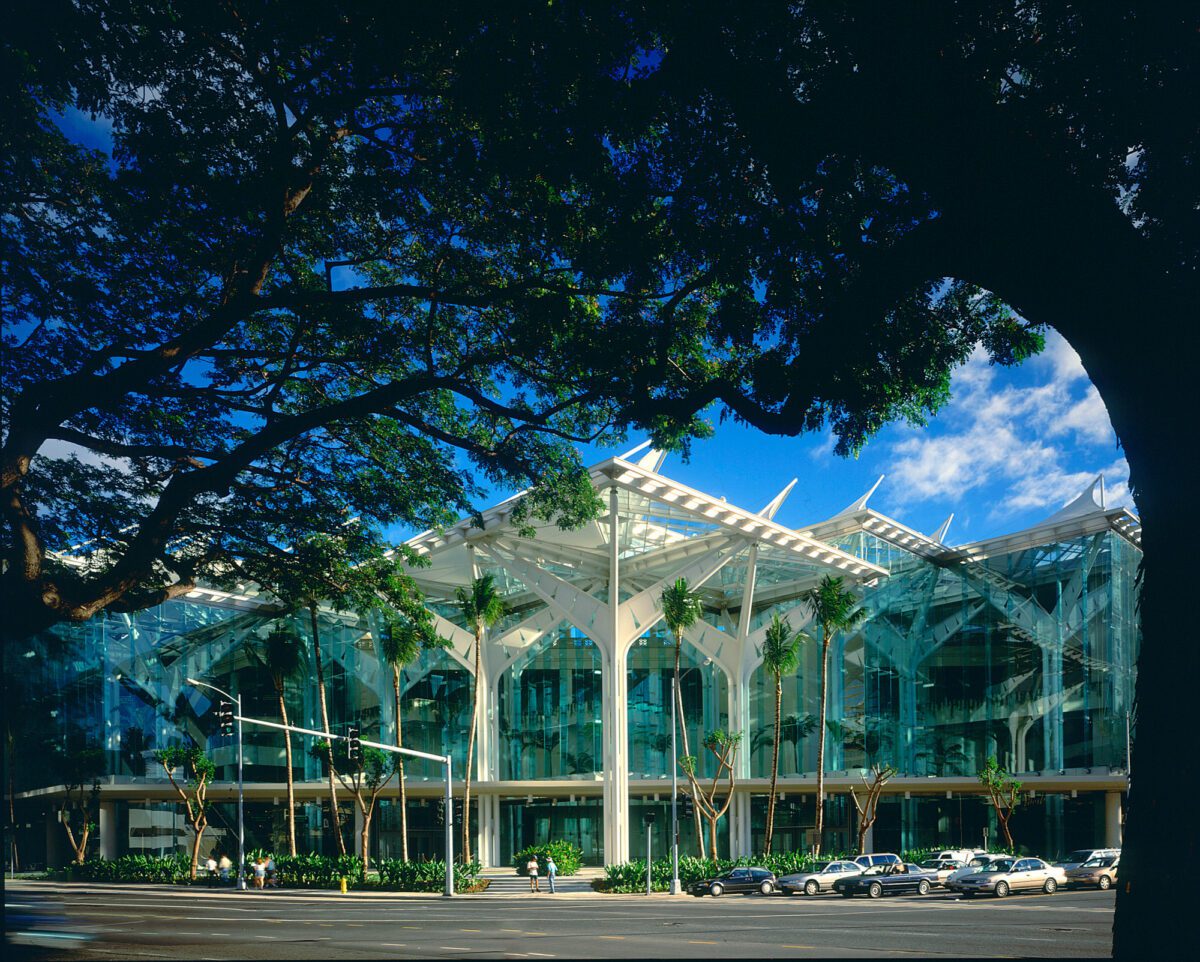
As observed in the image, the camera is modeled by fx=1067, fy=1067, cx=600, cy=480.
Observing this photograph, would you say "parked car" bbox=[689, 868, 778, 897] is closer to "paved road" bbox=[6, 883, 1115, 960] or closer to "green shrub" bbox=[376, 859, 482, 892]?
"paved road" bbox=[6, 883, 1115, 960]

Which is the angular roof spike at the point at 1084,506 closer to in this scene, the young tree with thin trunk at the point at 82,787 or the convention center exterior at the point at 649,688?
the convention center exterior at the point at 649,688

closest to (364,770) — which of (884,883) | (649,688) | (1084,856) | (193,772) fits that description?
(193,772)

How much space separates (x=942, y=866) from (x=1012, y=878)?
7.15 metres

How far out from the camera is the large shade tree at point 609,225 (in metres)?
4.52

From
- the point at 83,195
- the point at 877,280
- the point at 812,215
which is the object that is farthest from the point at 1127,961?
the point at 83,195

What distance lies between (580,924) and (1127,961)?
22.2m

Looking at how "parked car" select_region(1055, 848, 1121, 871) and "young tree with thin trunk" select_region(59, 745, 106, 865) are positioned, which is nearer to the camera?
"parked car" select_region(1055, 848, 1121, 871)

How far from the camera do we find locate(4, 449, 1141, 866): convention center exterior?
46.4 metres

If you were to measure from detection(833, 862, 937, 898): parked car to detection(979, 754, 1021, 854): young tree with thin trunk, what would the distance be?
31.3 feet

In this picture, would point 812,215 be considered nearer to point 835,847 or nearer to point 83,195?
point 83,195

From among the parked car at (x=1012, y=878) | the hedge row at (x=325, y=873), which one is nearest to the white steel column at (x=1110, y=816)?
the parked car at (x=1012, y=878)

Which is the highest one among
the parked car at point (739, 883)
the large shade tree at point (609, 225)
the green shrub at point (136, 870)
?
the large shade tree at point (609, 225)

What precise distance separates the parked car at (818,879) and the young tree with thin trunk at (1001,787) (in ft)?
31.8

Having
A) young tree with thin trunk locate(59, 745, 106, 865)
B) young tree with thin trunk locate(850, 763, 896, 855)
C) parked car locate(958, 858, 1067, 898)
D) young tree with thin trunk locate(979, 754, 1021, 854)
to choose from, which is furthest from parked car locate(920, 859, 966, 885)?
young tree with thin trunk locate(59, 745, 106, 865)
